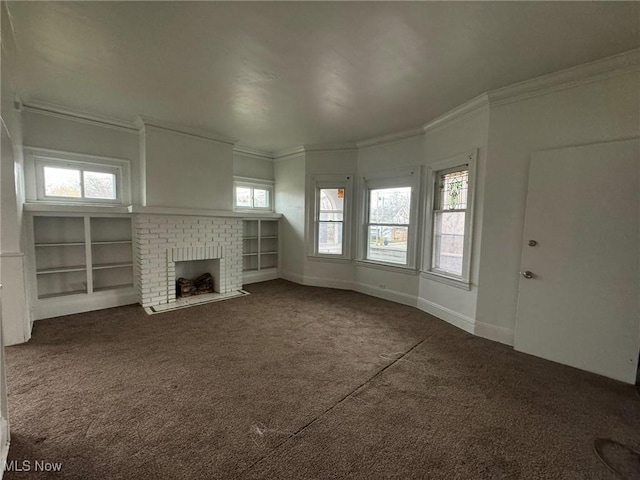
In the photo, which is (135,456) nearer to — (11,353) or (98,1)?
(11,353)

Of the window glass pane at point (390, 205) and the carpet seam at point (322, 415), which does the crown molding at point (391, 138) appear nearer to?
the window glass pane at point (390, 205)

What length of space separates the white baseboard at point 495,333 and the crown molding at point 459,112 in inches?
97.5

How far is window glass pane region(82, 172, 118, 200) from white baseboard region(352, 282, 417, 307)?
4247mm

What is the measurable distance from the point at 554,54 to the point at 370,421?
3238 millimetres

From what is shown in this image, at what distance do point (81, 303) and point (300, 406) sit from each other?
3.63 m

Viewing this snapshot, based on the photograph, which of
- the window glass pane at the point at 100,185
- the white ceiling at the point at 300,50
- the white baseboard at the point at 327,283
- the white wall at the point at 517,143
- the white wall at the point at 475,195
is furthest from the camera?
the white baseboard at the point at 327,283

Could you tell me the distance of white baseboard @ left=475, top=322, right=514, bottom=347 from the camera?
301 centimetres

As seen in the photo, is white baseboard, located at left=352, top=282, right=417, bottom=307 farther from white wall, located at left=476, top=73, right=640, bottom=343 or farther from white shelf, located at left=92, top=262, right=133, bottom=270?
white shelf, located at left=92, top=262, right=133, bottom=270

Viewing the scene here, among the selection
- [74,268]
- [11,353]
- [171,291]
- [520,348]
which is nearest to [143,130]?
[74,268]

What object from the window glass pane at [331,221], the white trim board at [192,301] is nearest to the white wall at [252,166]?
the window glass pane at [331,221]

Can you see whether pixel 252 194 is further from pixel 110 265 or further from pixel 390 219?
pixel 390 219

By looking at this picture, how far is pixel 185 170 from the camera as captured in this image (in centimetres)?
443

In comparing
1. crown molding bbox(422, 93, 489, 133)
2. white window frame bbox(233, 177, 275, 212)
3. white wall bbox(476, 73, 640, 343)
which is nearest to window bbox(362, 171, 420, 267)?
crown molding bbox(422, 93, 489, 133)

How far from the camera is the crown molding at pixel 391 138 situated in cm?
419
